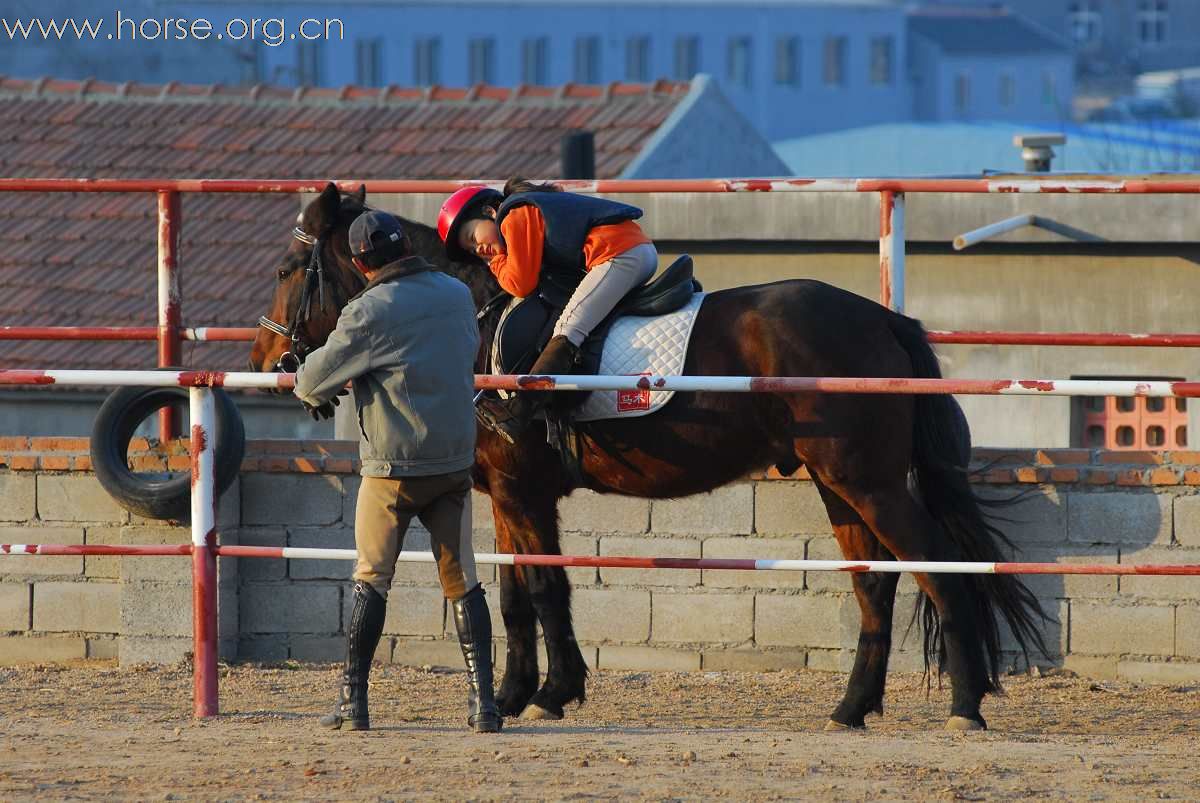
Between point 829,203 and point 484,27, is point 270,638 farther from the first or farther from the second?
point 484,27

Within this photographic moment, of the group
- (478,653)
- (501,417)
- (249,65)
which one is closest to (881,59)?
(249,65)

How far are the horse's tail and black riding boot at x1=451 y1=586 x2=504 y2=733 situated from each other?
1715 mm

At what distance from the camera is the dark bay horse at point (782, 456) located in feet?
22.7

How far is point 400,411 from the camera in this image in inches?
242

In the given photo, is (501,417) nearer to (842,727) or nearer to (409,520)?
(409,520)

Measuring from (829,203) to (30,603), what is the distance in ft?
17.8

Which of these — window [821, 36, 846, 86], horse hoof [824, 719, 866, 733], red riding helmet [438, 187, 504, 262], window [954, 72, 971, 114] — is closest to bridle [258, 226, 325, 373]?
red riding helmet [438, 187, 504, 262]

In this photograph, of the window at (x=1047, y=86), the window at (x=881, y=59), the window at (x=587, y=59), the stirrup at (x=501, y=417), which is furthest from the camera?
the window at (x=1047, y=86)

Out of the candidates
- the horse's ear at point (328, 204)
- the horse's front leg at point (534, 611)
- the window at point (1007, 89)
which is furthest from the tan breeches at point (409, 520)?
the window at point (1007, 89)

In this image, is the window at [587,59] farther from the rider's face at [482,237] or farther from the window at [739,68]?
the rider's face at [482,237]

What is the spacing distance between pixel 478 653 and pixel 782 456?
1.40 m

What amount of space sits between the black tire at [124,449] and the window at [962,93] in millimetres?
73219

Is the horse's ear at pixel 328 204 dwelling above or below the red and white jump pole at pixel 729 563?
above

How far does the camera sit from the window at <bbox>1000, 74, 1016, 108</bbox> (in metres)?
79.6
